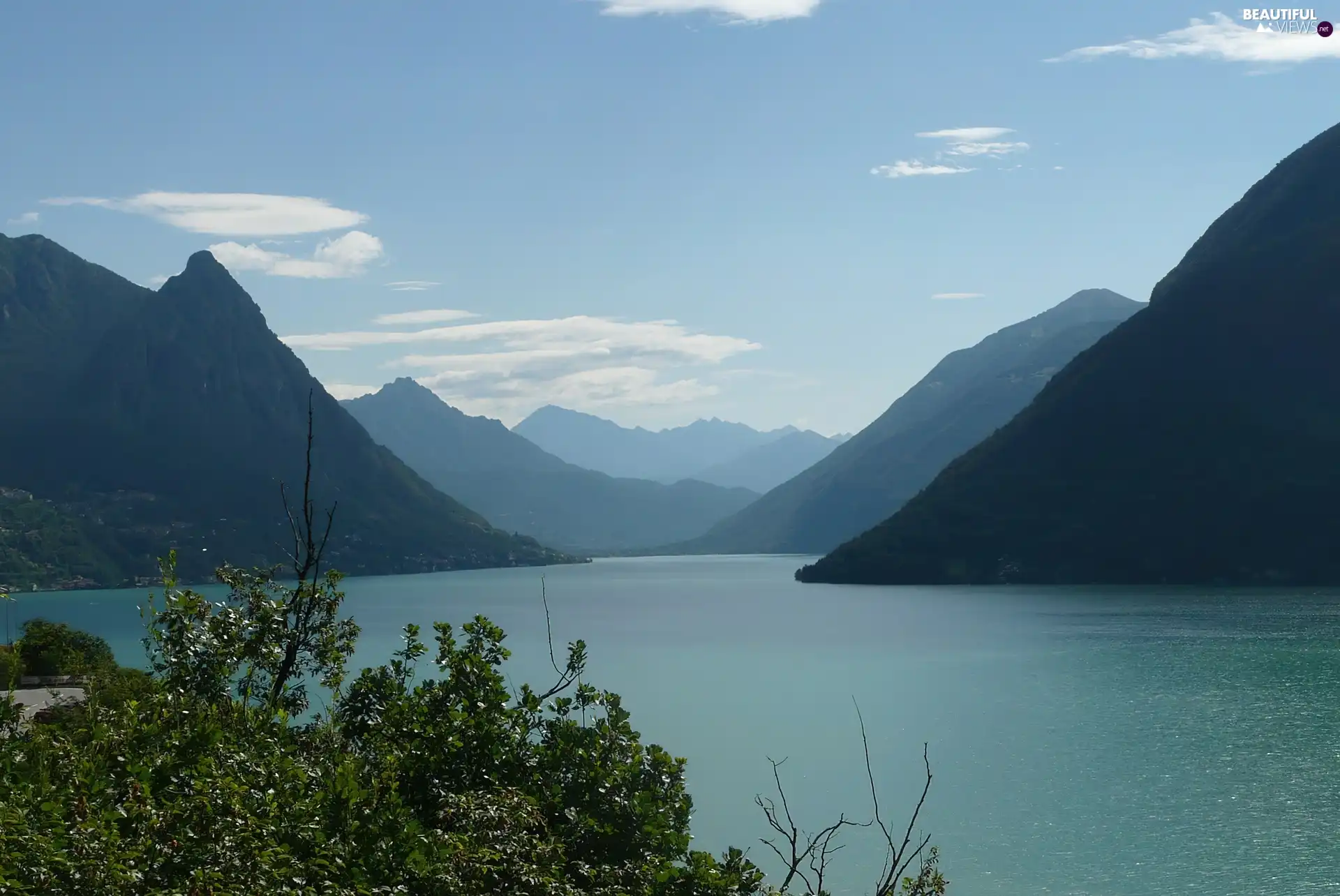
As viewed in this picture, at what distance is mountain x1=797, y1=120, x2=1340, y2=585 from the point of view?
161 metres

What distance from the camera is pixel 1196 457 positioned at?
571ft

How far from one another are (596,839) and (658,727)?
4757 cm

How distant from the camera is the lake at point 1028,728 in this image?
35.3 metres

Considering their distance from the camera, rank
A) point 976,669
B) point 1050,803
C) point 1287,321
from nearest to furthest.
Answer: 1. point 1050,803
2. point 976,669
3. point 1287,321

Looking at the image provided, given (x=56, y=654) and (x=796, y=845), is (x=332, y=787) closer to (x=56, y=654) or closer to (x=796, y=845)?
(x=796, y=845)

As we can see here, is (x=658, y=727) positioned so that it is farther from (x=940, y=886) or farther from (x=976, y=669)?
(x=940, y=886)

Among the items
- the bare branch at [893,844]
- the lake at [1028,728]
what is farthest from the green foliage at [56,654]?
the bare branch at [893,844]

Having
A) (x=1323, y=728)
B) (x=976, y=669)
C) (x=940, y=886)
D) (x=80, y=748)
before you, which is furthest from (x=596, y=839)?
(x=976, y=669)

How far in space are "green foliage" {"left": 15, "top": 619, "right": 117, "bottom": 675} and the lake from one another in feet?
86.0

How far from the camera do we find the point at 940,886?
476 inches

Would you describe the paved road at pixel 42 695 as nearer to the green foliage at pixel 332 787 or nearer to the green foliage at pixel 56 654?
the green foliage at pixel 56 654

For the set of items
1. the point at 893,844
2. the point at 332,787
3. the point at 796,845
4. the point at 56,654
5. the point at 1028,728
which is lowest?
the point at 1028,728

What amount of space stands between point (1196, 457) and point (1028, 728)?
434 ft

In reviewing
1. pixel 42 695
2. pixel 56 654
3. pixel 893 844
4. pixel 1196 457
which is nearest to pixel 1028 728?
pixel 893 844
